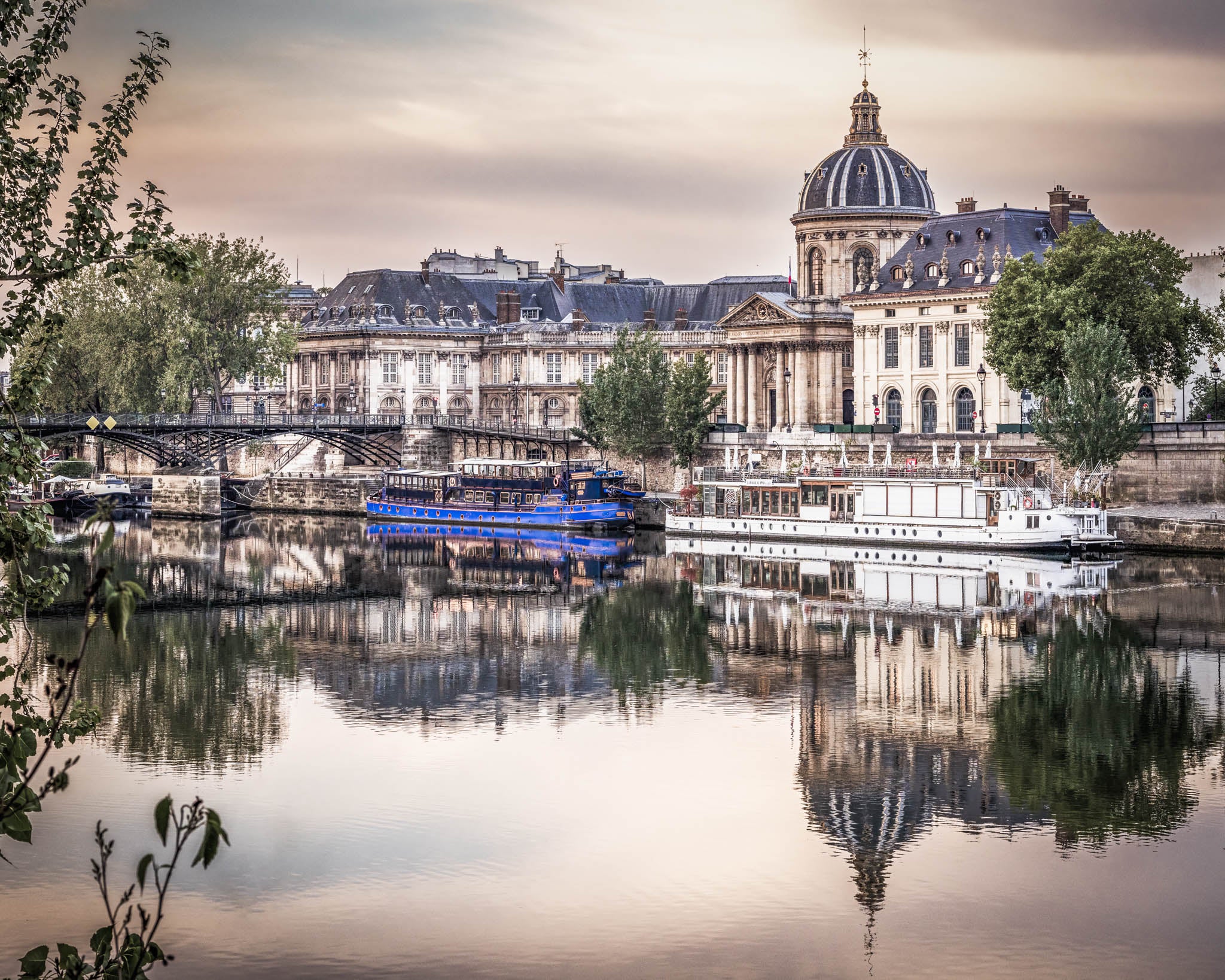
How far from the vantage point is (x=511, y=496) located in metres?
83.4

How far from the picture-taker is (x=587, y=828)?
26391 millimetres

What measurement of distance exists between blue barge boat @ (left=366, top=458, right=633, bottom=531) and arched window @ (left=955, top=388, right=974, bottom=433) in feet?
59.4

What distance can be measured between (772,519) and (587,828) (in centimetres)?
4826

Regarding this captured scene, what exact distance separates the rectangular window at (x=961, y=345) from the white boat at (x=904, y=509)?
15.9 meters

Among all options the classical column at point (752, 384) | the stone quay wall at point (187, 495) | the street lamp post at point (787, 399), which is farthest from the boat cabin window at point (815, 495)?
the stone quay wall at point (187, 495)

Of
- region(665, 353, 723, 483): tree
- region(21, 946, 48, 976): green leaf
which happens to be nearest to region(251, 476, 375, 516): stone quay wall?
region(665, 353, 723, 483): tree

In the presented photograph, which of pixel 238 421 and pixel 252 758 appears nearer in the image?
pixel 252 758

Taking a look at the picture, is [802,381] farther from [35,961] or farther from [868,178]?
[35,961]

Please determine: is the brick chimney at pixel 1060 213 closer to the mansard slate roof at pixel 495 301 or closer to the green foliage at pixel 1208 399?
the green foliage at pixel 1208 399

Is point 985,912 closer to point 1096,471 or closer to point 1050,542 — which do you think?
point 1050,542

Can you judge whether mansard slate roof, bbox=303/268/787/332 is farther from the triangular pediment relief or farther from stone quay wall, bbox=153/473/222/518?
stone quay wall, bbox=153/473/222/518

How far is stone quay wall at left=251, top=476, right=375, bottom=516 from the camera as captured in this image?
92625 mm

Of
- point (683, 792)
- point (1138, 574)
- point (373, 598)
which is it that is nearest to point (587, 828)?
point (683, 792)

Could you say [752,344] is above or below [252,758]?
above
